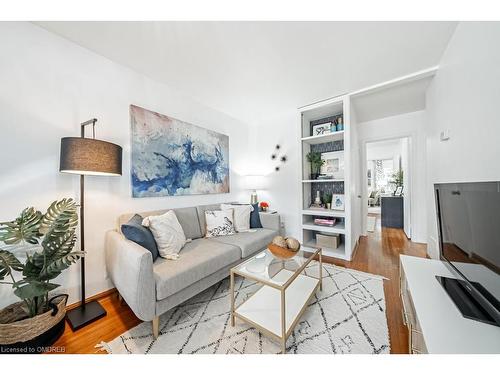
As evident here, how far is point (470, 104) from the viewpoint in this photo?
4.57 ft

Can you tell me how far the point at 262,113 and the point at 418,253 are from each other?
3366 millimetres

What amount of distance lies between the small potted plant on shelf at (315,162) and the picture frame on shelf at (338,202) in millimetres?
455

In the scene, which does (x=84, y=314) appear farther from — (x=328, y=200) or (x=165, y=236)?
(x=328, y=200)

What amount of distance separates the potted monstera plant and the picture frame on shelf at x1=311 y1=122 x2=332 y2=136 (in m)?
3.15

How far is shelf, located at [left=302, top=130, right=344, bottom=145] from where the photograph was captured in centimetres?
270

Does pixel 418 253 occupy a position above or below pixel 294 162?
below

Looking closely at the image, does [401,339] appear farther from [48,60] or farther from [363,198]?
[48,60]

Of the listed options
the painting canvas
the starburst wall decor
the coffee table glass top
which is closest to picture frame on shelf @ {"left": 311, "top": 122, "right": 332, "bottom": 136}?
the starburst wall decor

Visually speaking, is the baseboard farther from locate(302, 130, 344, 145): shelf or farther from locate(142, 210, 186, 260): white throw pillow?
locate(302, 130, 344, 145): shelf

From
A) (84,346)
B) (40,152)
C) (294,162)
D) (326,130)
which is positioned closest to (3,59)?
(40,152)

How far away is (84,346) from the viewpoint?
3.89 ft

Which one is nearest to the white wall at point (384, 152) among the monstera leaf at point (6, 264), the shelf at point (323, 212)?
the shelf at point (323, 212)

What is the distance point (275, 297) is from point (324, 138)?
7.92ft
